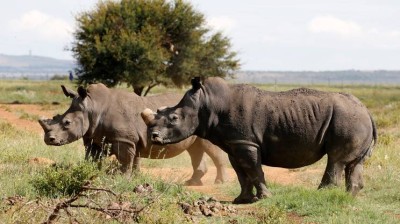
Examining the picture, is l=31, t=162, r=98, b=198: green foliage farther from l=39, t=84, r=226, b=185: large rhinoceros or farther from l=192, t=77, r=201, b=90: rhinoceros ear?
l=39, t=84, r=226, b=185: large rhinoceros

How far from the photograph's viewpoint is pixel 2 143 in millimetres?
16688

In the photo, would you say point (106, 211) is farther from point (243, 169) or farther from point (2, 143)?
point (2, 143)

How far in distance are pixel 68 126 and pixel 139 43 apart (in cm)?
3231

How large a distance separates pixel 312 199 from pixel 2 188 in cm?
393

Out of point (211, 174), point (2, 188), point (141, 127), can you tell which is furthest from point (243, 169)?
point (211, 174)

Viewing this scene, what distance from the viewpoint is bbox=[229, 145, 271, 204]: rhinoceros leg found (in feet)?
37.3

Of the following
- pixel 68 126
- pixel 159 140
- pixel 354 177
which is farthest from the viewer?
pixel 68 126

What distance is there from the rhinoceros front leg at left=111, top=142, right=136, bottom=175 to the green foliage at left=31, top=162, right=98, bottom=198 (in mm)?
2176

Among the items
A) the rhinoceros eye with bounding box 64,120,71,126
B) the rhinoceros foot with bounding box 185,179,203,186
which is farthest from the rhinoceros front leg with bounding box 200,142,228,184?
the rhinoceros eye with bounding box 64,120,71,126

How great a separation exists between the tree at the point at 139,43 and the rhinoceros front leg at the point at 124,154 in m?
31.2

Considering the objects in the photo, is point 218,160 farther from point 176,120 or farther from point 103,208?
point 103,208

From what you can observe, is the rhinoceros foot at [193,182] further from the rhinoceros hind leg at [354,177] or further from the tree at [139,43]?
the tree at [139,43]

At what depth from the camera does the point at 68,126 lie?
12.8 metres

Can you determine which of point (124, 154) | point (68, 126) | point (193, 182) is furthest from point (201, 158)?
point (68, 126)
